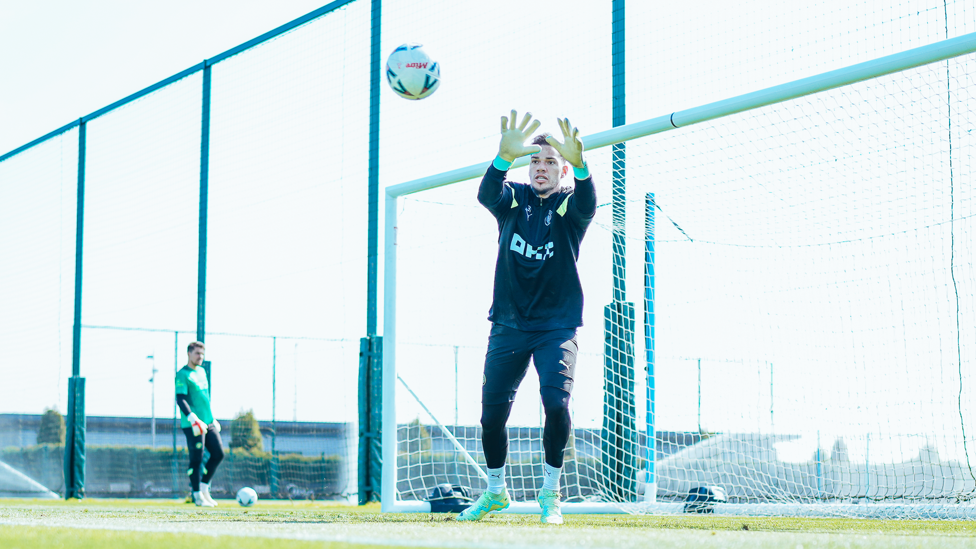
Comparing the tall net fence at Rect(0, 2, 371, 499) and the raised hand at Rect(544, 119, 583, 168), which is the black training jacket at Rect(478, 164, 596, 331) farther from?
the tall net fence at Rect(0, 2, 371, 499)

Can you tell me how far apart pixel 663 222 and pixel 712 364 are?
3.91 ft

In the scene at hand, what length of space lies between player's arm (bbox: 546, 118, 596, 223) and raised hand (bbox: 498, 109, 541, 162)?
104 mm

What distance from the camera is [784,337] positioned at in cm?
633

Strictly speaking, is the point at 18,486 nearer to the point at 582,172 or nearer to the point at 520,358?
the point at 520,358

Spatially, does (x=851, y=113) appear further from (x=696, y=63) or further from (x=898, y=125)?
(x=696, y=63)

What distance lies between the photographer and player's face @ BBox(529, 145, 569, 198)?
4656mm

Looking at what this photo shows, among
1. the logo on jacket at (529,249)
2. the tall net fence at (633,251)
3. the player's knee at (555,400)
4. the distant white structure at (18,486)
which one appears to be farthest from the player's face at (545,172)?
the distant white structure at (18,486)

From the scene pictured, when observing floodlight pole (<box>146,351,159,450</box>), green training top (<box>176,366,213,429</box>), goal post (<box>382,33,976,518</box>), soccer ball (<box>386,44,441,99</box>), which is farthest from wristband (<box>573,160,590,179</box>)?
floodlight pole (<box>146,351,159,450</box>)

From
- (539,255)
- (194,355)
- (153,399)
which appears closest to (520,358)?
(539,255)

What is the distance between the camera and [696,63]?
6.82 meters

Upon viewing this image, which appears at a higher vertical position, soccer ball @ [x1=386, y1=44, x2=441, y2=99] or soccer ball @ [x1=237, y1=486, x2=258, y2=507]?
soccer ball @ [x1=386, y1=44, x2=441, y2=99]

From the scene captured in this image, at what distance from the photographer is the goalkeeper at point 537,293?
4355mm

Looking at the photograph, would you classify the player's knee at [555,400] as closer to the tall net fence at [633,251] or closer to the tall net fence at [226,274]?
the tall net fence at [633,251]

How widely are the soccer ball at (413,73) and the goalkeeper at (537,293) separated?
168 centimetres
